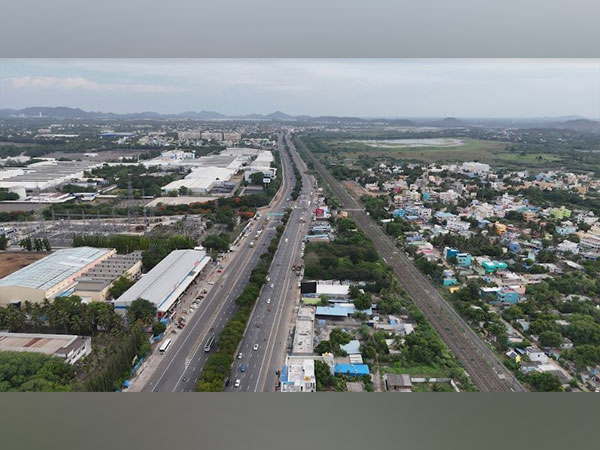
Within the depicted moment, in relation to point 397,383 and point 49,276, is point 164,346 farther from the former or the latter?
point 397,383

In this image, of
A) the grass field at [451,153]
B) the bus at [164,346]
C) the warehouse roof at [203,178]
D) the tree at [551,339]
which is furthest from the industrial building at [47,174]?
the tree at [551,339]

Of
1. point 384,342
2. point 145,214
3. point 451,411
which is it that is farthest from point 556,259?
point 145,214

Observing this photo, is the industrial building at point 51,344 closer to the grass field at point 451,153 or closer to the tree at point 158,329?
the tree at point 158,329

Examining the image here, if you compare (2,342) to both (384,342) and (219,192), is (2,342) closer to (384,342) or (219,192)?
(384,342)

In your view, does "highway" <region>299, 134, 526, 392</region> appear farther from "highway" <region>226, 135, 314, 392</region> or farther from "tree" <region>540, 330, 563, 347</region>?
"highway" <region>226, 135, 314, 392</region>

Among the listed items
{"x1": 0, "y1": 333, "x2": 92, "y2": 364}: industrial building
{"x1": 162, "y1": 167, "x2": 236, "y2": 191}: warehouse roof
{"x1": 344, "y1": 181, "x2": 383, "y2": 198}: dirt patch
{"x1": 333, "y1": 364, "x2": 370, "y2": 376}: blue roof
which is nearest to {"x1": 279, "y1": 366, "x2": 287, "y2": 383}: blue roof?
{"x1": 333, "y1": 364, "x2": 370, "y2": 376}: blue roof

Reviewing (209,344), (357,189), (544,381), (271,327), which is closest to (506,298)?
(544,381)
